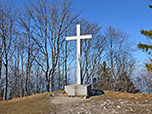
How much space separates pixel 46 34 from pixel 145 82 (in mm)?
8507

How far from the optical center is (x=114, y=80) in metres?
20.5

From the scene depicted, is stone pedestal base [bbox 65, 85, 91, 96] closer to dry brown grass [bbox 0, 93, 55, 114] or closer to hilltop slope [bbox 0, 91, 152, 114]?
hilltop slope [bbox 0, 91, 152, 114]

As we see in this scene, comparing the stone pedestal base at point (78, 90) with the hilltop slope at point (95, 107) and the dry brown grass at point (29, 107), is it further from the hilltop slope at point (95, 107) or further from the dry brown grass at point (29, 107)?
the dry brown grass at point (29, 107)

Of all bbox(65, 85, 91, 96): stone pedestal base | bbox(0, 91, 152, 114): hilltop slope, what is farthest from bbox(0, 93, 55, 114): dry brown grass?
bbox(65, 85, 91, 96): stone pedestal base

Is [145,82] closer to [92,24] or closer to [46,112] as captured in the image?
[46,112]

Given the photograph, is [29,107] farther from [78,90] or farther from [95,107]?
[95,107]

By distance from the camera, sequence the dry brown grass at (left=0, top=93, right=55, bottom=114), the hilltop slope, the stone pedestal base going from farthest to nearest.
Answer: the stone pedestal base
the dry brown grass at (left=0, top=93, right=55, bottom=114)
the hilltop slope

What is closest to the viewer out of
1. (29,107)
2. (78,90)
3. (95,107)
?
(95,107)

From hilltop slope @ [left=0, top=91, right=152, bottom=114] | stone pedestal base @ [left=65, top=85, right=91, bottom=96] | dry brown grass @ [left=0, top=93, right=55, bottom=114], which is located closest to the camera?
hilltop slope @ [left=0, top=91, right=152, bottom=114]

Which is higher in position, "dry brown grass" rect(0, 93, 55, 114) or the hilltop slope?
the hilltop slope

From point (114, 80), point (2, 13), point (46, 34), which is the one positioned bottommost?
point (114, 80)

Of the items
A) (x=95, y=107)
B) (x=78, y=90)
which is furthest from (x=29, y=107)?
(x=95, y=107)

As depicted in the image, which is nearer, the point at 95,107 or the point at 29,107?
the point at 95,107

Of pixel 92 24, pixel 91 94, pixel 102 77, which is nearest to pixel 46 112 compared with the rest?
pixel 91 94
